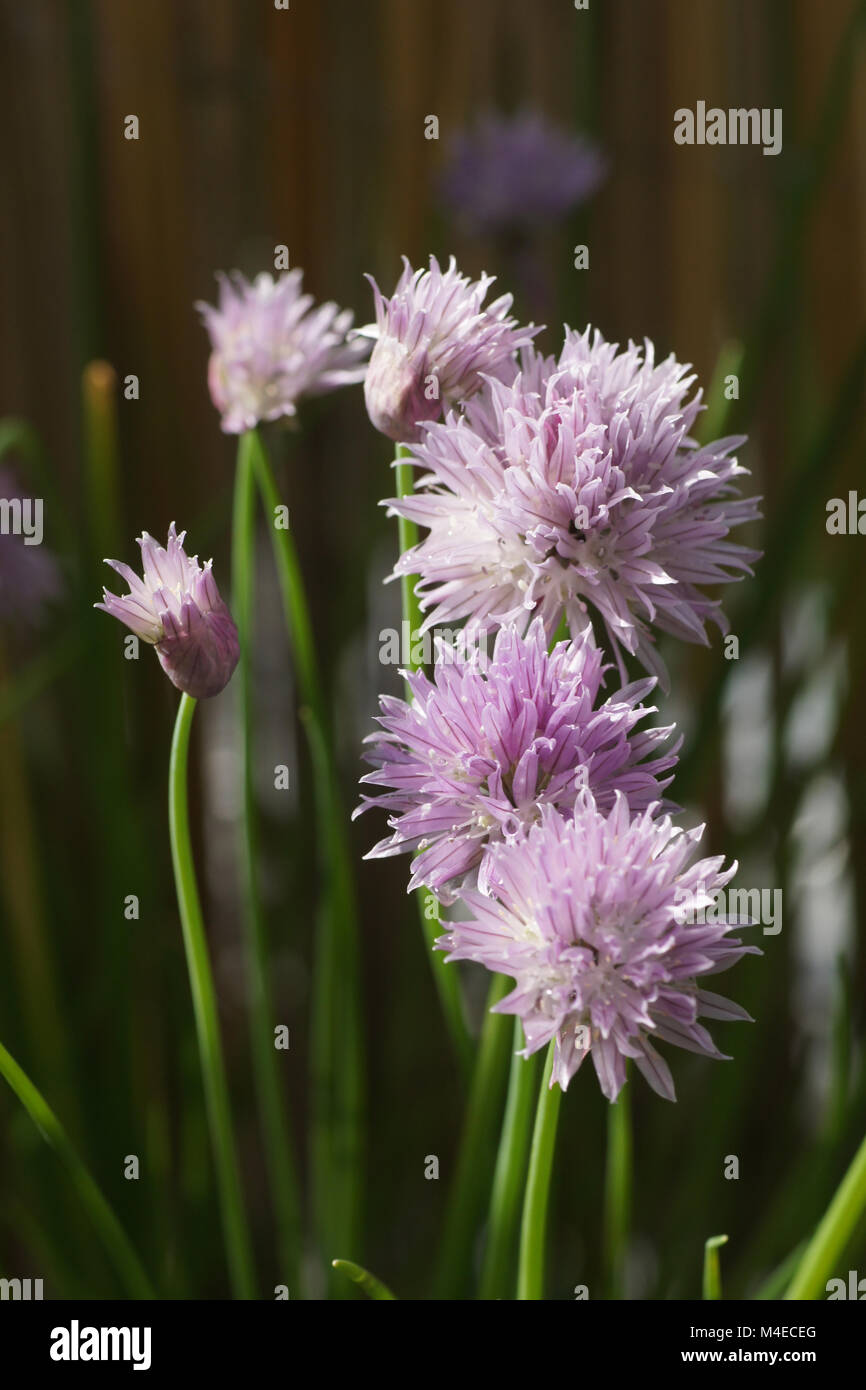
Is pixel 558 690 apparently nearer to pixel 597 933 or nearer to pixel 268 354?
pixel 597 933

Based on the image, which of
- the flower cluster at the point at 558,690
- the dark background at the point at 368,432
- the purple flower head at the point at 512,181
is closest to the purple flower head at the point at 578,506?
the flower cluster at the point at 558,690

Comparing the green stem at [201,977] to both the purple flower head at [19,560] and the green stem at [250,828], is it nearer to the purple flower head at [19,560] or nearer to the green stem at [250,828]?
the green stem at [250,828]

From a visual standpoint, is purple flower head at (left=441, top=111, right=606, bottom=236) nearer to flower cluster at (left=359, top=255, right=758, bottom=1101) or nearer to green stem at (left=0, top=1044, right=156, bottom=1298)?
flower cluster at (left=359, top=255, right=758, bottom=1101)

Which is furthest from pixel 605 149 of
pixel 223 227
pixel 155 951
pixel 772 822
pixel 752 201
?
pixel 155 951

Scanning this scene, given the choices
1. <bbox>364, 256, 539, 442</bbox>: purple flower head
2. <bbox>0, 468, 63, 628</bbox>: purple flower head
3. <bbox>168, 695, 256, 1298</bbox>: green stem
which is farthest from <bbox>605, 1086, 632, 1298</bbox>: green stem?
<bbox>0, 468, 63, 628</bbox>: purple flower head

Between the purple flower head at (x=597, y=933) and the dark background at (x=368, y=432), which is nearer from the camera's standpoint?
the purple flower head at (x=597, y=933)

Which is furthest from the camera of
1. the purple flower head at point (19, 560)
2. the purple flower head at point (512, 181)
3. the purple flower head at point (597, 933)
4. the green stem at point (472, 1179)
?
the purple flower head at point (512, 181)

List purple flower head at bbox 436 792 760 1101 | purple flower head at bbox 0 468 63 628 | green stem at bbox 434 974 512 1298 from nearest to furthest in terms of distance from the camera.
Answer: purple flower head at bbox 436 792 760 1101 < green stem at bbox 434 974 512 1298 < purple flower head at bbox 0 468 63 628
